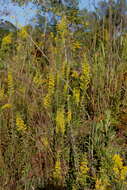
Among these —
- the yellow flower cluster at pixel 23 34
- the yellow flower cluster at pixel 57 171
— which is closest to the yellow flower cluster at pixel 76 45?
the yellow flower cluster at pixel 23 34

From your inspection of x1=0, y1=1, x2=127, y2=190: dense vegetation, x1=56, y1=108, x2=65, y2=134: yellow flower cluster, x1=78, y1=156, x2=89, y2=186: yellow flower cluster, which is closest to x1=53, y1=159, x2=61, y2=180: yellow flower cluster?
x1=0, y1=1, x2=127, y2=190: dense vegetation

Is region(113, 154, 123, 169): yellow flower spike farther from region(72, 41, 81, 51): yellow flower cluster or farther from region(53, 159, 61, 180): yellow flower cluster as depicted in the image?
region(72, 41, 81, 51): yellow flower cluster

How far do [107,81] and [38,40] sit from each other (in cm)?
147

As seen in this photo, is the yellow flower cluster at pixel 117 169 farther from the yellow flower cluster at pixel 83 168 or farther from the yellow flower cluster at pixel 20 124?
the yellow flower cluster at pixel 20 124

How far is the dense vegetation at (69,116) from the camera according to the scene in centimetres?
250

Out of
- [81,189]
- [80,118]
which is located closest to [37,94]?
[80,118]

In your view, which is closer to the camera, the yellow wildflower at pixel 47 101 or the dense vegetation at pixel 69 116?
the dense vegetation at pixel 69 116

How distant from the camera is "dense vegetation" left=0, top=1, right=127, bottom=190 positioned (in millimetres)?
2500

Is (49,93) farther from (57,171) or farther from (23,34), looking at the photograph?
(23,34)

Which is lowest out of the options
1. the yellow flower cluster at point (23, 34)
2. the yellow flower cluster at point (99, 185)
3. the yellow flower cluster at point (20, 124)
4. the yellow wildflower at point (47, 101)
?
the yellow flower cluster at point (99, 185)

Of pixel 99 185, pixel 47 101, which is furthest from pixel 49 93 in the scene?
pixel 99 185

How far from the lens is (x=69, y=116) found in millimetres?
2623

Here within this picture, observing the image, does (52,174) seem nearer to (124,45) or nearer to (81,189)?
(81,189)

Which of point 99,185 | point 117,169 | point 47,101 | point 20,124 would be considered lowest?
point 99,185
